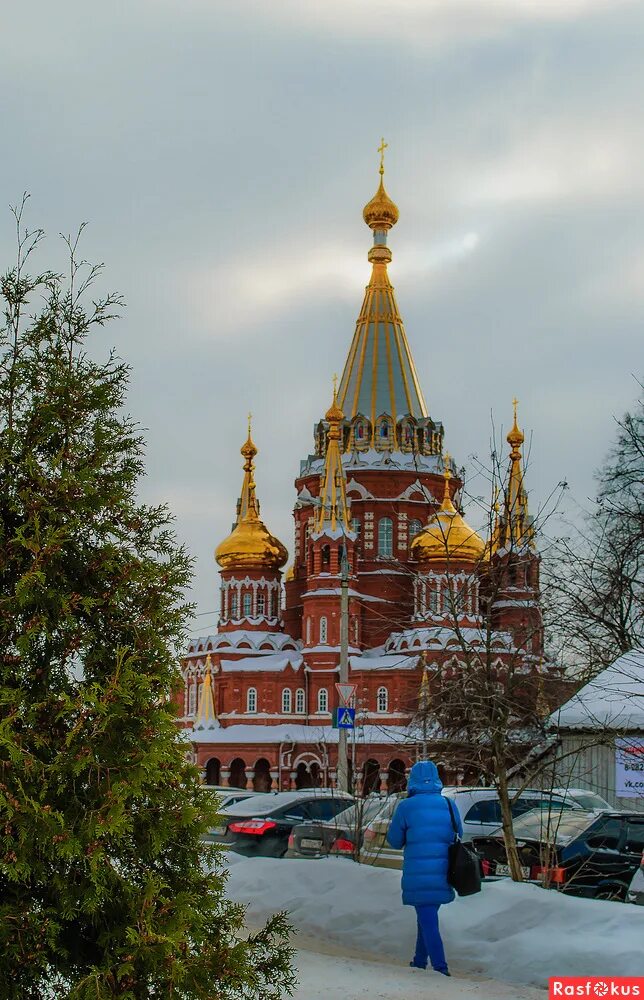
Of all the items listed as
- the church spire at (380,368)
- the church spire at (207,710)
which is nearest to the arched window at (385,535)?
the church spire at (380,368)

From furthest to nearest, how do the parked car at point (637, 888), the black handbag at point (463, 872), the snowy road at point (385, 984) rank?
the parked car at point (637, 888) → the black handbag at point (463, 872) → the snowy road at point (385, 984)

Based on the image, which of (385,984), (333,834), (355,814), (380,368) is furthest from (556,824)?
(380,368)

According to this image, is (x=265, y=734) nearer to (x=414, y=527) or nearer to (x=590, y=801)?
(x=414, y=527)

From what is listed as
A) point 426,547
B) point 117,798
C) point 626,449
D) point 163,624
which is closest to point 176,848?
point 117,798

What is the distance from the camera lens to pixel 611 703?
13867 millimetres

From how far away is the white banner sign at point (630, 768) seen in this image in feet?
43.2

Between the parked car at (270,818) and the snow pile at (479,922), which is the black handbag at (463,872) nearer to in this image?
the snow pile at (479,922)

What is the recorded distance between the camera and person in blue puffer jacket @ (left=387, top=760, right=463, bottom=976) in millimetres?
8914

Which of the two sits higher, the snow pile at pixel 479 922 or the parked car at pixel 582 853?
the parked car at pixel 582 853

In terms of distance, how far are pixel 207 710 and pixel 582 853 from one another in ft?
140

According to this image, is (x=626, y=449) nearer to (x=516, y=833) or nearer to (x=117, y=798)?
(x=516, y=833)

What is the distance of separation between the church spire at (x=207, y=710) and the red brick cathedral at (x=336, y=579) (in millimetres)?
51

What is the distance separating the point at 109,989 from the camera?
5.80 metres

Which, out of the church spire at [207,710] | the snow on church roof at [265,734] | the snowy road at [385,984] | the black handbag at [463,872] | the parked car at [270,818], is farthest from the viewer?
the church spire at [207,710]
